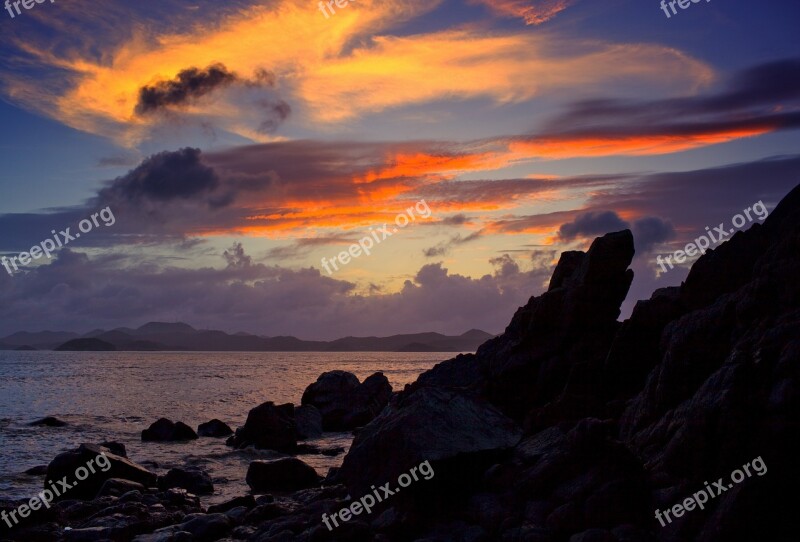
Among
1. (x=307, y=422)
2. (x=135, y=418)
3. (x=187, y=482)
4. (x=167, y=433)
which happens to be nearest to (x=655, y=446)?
(x=187, y=482)

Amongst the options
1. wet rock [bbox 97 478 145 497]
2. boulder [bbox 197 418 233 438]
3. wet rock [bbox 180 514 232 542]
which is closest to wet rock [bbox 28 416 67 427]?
boulder [bbox 197 418 233 438]

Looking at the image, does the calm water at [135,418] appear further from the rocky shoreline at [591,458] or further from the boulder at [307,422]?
the rocky shoreline at [591,458]

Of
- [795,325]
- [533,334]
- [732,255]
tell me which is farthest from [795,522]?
[533,334]

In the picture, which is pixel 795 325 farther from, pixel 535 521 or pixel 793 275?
pixel 535 521

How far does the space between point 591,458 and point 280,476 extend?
17.9m

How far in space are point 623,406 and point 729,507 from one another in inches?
467

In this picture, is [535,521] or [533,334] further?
[533,334]

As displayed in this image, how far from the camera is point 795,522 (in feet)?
42.8

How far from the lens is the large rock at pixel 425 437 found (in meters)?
17.8

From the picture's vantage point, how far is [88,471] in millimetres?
28125

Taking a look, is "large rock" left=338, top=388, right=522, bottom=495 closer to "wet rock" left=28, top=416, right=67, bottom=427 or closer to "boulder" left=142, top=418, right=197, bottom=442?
"boulder" left=142, top=418, right=197, bottom=442

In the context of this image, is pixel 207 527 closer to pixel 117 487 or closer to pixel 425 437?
pixel 425 437

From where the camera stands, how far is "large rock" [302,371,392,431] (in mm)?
57438

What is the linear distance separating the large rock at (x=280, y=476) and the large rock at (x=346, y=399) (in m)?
26.5
